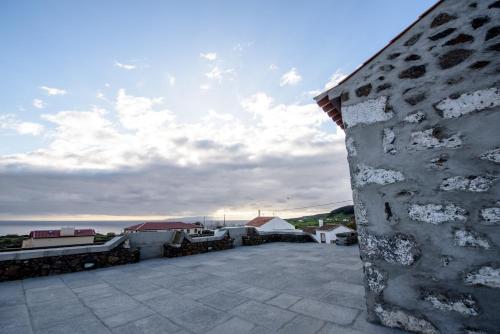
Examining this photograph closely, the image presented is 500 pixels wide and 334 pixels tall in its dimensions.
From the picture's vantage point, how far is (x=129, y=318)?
3264 millimetres

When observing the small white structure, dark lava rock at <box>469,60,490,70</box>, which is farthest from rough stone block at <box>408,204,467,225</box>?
the small white structure

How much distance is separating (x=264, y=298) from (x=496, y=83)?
422 cm

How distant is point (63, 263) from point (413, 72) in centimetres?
885

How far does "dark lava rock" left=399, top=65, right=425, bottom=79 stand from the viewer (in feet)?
9.51

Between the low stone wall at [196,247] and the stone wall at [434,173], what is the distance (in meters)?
7.23

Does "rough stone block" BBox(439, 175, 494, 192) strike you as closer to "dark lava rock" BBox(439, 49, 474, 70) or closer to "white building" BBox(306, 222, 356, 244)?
"dark lava rock" BBox(439, 49, 474, 70)

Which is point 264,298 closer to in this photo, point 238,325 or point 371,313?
point 238,325

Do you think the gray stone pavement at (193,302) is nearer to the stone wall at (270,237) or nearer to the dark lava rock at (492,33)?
the dark lava rock at (492,33)

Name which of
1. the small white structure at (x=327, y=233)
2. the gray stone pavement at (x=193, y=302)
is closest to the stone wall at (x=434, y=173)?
the gray stone pavement at (x=193, y=302)

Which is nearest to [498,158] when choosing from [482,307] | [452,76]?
[452,76]

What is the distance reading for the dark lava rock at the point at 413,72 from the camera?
2898 mm

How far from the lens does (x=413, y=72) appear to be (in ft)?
9.69

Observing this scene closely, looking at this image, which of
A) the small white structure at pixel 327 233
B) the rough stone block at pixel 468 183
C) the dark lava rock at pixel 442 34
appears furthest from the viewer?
the small white structure at pixel 327 233

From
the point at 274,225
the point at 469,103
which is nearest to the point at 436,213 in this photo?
the point at 469,103
